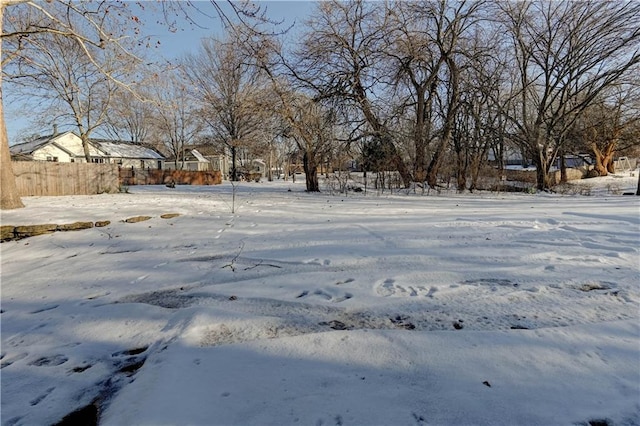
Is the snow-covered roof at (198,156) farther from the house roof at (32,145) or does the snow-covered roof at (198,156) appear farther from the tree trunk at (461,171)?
the tree trunk at (461,171)

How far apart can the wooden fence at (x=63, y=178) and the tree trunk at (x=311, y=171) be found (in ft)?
29.0

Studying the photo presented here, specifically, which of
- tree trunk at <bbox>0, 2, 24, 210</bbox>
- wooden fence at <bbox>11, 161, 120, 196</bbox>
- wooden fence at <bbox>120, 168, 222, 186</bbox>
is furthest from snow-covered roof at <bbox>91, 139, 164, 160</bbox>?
tree trunk at <bbox>0, 2, 24, 210</bbox>

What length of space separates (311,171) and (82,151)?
32.8 m

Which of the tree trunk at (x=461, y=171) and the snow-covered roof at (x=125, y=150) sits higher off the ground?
the snow-covered roof at (x=125, y=150)

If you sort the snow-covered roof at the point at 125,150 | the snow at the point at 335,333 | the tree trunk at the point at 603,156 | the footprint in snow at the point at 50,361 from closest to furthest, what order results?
the snow at the point at 335,333 < the footprint in snow at the point at 50,361 < the tree trunk at the point at 603,156 < the snow-covered roof at the point at 125,150

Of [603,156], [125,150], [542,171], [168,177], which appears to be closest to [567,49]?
[542,171]

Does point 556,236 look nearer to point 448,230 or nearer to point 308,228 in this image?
point 448,230

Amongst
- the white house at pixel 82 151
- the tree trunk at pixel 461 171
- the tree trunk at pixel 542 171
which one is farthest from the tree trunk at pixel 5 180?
the white house at pixel 82 151

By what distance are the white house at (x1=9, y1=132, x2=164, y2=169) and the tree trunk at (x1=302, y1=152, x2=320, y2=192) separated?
25559 millimetres

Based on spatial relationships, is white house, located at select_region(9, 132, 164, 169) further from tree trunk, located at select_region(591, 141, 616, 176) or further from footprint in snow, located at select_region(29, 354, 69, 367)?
tree trunk, located at select_region(591, 141, 616, 176)

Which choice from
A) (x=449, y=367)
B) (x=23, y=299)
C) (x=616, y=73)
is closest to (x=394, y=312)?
(x=449, y=367)

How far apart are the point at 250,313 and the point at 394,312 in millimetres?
1139

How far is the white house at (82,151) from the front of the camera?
108 feet

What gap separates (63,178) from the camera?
14383mm
